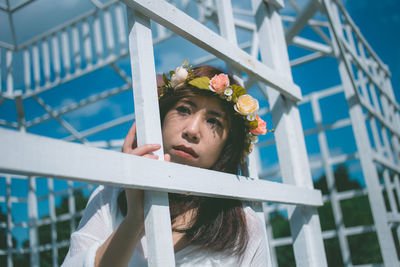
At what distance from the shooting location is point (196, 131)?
136cm

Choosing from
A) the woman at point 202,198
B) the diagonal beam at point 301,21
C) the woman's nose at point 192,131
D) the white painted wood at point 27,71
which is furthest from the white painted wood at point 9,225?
the woman's nose at point 192,131

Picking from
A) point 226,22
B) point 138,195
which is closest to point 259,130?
point 226,22

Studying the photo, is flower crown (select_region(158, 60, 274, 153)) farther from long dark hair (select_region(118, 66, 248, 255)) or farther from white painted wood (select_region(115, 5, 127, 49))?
white painted wood (select_region(115, 5, 127, 49))

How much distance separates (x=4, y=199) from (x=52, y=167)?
16.9ft

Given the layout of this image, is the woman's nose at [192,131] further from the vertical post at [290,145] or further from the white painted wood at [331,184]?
the white painted wood at [331,184]

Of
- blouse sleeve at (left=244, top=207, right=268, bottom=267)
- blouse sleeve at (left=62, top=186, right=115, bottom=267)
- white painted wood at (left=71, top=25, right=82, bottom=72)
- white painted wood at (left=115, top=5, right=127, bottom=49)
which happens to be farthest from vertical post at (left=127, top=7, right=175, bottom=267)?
white painted wood at (left=71, top=25, right=82, bottom=72)

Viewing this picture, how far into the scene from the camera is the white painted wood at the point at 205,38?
98 centimetres

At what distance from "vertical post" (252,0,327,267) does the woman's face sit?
0.29 m

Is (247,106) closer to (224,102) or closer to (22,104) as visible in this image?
(224,102)

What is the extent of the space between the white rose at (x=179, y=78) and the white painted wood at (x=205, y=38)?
237 millimetres

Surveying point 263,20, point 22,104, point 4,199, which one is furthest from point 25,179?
point 263,20

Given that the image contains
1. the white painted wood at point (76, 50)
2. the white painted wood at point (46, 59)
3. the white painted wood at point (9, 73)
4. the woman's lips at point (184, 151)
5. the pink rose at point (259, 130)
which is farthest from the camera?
the white painted wood at point (46, 59)

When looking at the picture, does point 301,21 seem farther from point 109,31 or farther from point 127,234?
point 127,234

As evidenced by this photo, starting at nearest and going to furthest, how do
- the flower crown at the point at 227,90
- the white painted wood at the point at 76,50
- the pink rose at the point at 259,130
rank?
the flower crown at the point at 227,90
the pink rose at the point at 259,130
the white painted wood at the point at 76,50
